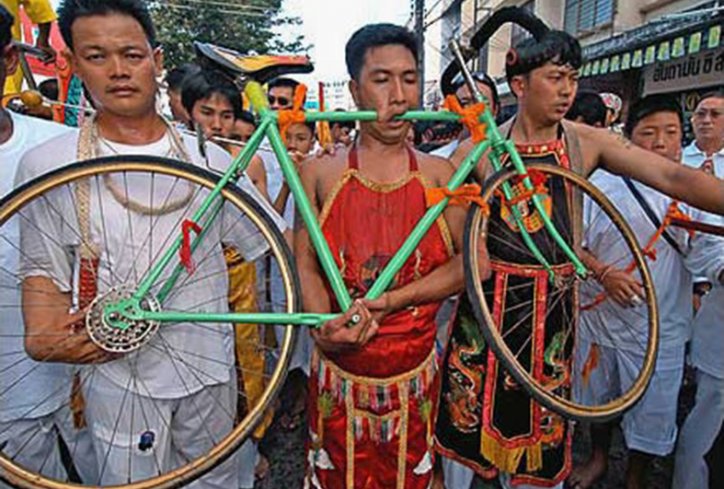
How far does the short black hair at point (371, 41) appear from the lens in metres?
1.98

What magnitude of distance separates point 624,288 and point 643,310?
0.89 metres

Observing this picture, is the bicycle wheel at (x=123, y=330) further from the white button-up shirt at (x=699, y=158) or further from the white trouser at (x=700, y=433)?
the white button-up shirt at (x=699, y=158)

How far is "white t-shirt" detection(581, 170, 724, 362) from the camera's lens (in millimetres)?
2904

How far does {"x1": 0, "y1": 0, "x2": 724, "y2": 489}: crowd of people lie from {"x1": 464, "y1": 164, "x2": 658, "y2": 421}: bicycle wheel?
24 mm

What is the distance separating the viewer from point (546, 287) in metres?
2.42

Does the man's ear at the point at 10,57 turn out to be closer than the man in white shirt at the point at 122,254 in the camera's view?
No

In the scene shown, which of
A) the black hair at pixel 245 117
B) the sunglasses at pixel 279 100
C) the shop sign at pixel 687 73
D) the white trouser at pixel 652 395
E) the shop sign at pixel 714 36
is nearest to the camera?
the white trouser at pixel 652 395

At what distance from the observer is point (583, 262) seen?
2.38 m


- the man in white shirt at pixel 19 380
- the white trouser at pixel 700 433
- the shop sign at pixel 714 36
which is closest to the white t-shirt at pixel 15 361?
the man in white shirt at pixel 19 380

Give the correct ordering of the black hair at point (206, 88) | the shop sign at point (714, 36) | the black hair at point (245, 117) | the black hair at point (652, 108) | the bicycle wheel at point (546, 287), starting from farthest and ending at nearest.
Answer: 1. the shop sign at point (714, 36)
2. the black hair at point (245, 117)
3. the black hair at point (206, 88)
4. the black hair at point (652, 108)
5. the bicycle wheel at point (546, 287)

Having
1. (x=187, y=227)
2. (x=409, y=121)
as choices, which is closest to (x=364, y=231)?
(x=409, y=121)

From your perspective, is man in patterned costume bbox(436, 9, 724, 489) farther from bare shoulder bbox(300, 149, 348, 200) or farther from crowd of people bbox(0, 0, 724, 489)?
bare shoulder bbox(300, 149, 348, 200)

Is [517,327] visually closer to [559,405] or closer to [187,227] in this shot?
[559,405]

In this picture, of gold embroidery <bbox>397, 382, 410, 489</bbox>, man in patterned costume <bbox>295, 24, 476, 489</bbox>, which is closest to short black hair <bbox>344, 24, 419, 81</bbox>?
man in patterned costume <bbox>295, 24, 476, 489</bbox>
